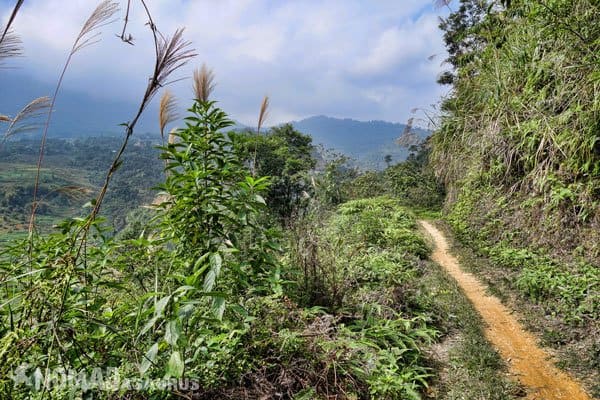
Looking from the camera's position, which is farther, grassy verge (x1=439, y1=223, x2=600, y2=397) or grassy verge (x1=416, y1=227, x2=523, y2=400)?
grassy verge (x1=439, y1=223, x2=600, y2=397)

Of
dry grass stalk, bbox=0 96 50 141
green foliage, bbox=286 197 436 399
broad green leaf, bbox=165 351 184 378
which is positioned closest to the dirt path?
green foliage, bbox=286 197 436 399

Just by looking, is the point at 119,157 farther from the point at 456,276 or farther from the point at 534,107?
the point at 534,107

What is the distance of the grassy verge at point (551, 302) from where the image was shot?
320cm

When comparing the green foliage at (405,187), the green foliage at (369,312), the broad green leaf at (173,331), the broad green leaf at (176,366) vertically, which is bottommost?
the green foliage at (369,312)

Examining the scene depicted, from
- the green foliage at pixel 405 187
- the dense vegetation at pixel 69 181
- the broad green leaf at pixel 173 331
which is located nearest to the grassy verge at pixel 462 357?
the broad green leaf at pixel 173 331

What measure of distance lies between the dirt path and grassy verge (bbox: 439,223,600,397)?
11cm

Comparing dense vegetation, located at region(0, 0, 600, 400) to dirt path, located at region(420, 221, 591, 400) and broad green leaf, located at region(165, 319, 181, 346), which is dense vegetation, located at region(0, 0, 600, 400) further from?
dirt path, located at region(420, 221, 591, 400)

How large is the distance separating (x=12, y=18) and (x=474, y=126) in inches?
362

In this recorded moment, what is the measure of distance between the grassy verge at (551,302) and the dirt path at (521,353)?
0.35 feet

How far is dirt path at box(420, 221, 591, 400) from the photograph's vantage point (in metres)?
2.85

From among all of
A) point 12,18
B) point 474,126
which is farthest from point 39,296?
point 474,126

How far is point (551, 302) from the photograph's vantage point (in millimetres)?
4133

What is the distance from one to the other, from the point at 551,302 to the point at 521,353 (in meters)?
1.14

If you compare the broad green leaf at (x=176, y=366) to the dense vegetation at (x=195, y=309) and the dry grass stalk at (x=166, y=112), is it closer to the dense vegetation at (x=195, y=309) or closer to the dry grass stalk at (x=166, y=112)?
the dense vegetation at (x=195, y=309)
